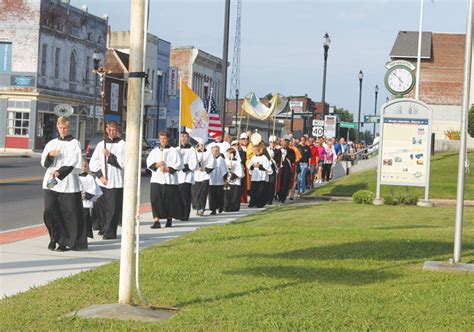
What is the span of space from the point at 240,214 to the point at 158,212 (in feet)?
14.7

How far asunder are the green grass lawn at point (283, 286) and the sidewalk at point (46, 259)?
0.44 m

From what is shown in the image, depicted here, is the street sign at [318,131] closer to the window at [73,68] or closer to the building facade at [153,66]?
the window at [73,68]

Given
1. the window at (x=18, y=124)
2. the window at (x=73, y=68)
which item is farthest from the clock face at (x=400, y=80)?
the window at (x=73, y=68)

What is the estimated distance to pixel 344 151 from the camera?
43.6 metres

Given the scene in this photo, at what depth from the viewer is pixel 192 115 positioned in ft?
61.0

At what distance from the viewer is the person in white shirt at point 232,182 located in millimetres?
21859

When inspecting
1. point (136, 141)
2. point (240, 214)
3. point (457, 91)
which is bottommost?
point (240, 214)

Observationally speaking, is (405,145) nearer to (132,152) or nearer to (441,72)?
(132,152)

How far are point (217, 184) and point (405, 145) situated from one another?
18.9 feet

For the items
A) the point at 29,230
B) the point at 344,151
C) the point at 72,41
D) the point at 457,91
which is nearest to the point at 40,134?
the point at 72,41

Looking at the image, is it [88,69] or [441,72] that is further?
[441,72]

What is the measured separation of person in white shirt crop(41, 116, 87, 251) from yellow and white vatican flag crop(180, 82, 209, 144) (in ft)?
18.4

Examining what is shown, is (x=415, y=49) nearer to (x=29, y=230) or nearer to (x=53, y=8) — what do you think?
(x=53, y=8)

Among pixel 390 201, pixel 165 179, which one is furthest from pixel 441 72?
pixel 165 179
